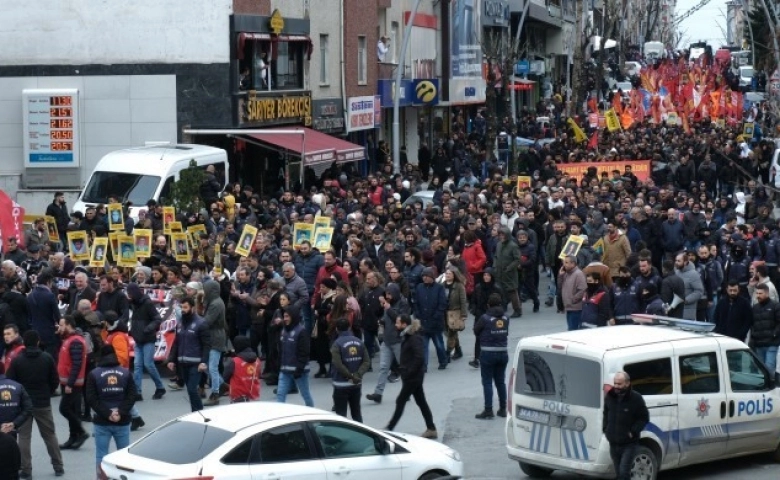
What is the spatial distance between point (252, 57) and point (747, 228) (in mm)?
16684

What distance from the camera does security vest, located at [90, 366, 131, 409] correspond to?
570 inches

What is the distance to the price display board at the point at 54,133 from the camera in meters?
36.1

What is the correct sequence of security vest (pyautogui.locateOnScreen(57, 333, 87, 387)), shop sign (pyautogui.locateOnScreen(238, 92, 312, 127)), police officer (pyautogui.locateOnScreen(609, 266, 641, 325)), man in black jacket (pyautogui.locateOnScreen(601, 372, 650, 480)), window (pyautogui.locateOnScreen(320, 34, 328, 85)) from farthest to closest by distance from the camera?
1. window (pyautogui.locateOnScreen(320, 34, 328, 85))
2. shop sign (pyautogui.locateOnScreen(238, 92, 312, 127))
3. police officer (pyautogui.locateOnScreen(609, 266, 641, 325))
4. security vest (pyautogui.locateOnScreen(57, 333, 87, 387))
5. man in black jacket (pyautogui.locateOnScreen(601, 372, 650, 480))

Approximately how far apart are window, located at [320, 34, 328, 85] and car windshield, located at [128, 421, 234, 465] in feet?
103

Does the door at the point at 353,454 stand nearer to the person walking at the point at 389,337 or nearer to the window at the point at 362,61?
the person walking at the point at 389,337

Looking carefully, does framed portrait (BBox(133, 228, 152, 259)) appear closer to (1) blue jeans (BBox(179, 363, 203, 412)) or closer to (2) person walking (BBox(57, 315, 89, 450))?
(1) blue jeans (BBox(179, 363, 203, 412))

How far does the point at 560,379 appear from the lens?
14406 mm

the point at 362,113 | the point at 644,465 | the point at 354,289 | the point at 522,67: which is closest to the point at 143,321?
the point at 354,289

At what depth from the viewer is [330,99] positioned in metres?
43.1

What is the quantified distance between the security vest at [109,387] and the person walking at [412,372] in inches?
136

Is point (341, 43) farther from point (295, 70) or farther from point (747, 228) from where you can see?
point (747, 228)

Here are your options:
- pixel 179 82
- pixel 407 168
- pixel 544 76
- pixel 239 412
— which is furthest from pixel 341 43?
pixel 544 76

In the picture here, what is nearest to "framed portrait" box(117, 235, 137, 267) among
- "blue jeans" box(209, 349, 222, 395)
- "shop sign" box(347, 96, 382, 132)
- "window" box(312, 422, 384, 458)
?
"blue jeans" box(209, 349, 222, 395)

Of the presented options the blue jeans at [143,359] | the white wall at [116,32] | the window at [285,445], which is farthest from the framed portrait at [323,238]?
the white wall at [116,32]
